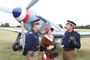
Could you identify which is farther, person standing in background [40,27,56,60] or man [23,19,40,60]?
person standing in background [40,27,56,60]

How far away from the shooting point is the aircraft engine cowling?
4.80 meters

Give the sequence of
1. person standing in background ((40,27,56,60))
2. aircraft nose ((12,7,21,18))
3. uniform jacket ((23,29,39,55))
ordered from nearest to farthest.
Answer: uniform jacket ((23,29,39,55)) < person standing in background ((40,27,56,60)) < aircraft nose ((12,7,21,18))

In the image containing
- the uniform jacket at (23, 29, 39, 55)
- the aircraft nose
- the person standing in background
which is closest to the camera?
the uniform jacket at (23, 29, 39, 55)

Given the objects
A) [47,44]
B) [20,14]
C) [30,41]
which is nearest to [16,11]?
[20,14]

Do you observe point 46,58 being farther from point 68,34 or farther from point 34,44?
point 68,34

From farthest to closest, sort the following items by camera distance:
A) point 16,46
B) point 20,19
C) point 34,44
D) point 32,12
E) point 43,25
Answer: point 16,46
point 43,25
point 32,12
point 20,19
point 34,44

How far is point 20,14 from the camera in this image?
489 cm

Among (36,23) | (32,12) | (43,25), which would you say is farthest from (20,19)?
(36,23)

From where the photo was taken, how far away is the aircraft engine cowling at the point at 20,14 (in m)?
4.80

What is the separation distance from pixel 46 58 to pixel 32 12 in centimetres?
310

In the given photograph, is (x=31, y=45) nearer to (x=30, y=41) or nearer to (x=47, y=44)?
(x=30, y=41)

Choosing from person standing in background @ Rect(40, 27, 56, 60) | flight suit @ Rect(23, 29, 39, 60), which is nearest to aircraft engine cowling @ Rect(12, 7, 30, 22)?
person standing in background @ Rect(40, 27, 56, 60)

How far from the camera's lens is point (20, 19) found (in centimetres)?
503

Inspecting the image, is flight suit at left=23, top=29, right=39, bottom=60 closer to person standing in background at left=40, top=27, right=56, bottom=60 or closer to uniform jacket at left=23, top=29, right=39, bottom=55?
uniform jacket at left=23, top=29, right=39, bottom=55
